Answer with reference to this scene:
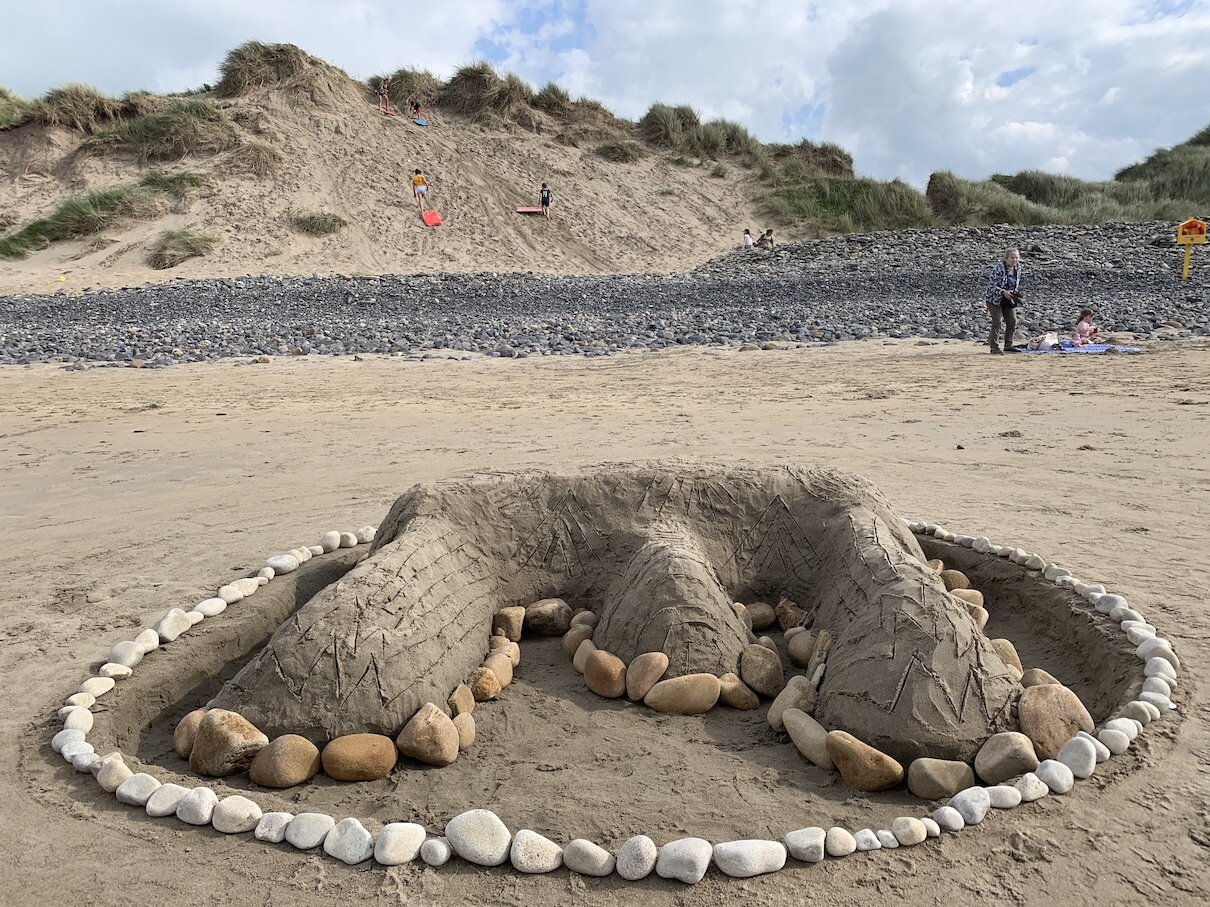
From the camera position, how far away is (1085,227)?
23172mm

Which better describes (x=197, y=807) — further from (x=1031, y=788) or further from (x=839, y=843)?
(x=1031, y=788)

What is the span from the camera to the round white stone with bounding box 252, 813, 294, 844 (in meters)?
2.48

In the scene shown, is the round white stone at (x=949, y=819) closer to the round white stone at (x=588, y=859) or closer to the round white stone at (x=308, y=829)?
the round white stone at (x=588, y=859)

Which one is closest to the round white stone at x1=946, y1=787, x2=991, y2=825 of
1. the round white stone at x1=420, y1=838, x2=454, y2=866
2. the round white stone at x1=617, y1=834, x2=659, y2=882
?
the round white stone at x1=617, y1=834, x2=659, y2=882

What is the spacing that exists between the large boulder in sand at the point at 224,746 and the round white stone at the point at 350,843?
600mm

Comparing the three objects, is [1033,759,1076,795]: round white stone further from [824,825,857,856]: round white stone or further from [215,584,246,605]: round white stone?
[215,584,246,605]: round white stone

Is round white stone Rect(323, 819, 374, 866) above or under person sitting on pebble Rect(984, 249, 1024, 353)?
under

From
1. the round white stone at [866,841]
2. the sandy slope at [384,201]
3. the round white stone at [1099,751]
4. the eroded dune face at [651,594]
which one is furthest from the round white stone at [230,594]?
the sandy slope at [384,201]

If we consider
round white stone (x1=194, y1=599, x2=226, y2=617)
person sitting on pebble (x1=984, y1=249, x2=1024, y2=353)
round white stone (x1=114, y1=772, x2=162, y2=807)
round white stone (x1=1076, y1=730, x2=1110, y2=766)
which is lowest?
round white stone (x1=114, y1=772, x2=162, y2=807)

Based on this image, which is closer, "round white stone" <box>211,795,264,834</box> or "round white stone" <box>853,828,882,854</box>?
"round white stone" <box>853,828,882,854</box>

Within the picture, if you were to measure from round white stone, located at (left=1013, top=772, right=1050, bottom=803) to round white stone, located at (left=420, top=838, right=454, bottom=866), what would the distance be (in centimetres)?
164

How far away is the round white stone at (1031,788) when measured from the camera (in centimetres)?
254

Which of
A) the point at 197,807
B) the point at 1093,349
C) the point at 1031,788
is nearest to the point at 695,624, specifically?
the point at 1031,788

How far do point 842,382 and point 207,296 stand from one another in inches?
511
